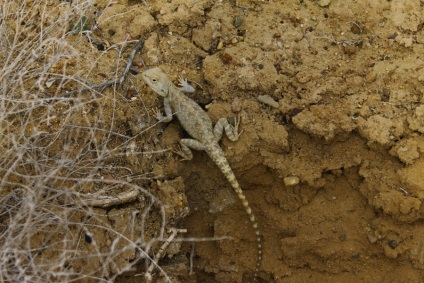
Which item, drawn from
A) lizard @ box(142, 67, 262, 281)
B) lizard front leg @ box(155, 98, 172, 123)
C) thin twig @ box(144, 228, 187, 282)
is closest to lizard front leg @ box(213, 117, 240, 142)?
lizard @ box(142, 67, 262, 281)

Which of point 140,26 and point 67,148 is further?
point 140,26

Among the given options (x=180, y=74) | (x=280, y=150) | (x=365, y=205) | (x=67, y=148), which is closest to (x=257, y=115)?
(x=280, y=150)

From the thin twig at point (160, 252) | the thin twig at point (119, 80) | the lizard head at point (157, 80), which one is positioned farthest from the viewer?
the lizard head at point (157, 80)

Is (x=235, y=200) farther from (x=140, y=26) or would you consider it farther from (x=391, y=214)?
(x=140, y=26)

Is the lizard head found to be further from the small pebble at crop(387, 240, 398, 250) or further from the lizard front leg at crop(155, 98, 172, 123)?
the small pebble at crop(387, 240, 398, 250)

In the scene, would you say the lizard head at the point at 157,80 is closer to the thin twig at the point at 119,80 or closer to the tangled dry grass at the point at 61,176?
the thin twig at the point at 119,80

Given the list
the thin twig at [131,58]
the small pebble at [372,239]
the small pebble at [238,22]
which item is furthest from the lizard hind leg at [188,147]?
the small pebble at [372,239]
